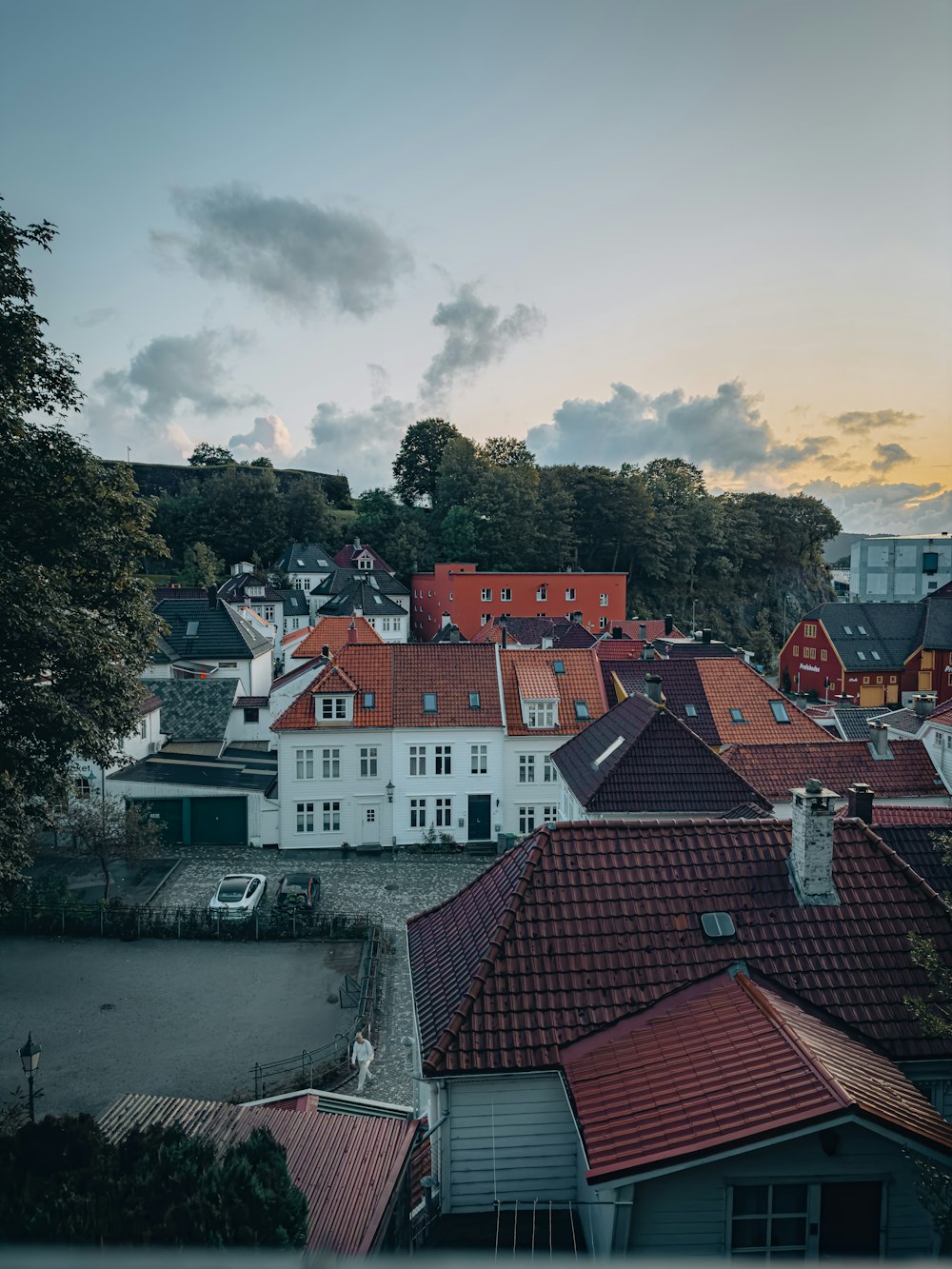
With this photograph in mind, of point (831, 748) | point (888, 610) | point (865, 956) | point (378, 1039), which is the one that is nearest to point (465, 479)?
point (888, 610)

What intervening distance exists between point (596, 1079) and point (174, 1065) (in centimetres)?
1020

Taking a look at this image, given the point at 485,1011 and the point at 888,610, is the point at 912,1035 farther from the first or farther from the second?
the point at 888,610

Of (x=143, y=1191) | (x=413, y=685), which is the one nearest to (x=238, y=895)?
(x=413, y=685)

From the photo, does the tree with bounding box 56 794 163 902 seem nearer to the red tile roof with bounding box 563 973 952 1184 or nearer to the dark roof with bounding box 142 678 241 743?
the dark roof with bounding box 142 678 241 743

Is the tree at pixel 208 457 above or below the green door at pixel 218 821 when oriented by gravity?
above

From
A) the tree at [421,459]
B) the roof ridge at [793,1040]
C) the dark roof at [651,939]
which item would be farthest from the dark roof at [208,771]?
the tree at [421,459]

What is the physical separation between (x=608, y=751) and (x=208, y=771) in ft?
52.2

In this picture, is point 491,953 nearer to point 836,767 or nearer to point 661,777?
point 661,777

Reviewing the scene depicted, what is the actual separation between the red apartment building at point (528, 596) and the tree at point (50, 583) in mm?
47805

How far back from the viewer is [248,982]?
62.0 ft

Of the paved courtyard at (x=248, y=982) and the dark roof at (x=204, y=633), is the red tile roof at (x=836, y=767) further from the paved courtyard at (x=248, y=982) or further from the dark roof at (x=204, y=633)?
the dark roof at (x=204, y=633)

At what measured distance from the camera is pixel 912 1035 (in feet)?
30.9

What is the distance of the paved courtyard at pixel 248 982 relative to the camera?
50.1ft

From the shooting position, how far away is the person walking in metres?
14.9
